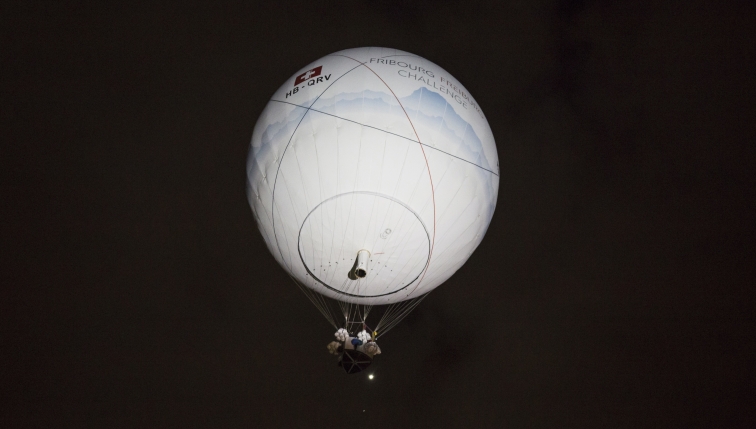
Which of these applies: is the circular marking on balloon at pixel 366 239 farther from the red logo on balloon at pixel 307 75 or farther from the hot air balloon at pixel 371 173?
the red logo on balloon at pixel 307 75

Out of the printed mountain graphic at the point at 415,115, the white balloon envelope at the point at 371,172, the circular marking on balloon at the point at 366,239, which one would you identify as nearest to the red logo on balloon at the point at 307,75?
the white balloon envelope at the point at 371,172

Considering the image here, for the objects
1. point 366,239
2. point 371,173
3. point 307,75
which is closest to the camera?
point 371,173

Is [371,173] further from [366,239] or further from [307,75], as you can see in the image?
[307,75]

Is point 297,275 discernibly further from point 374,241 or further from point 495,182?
point 495,182

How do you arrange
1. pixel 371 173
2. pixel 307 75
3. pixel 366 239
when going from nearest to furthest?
pixel 371 173, pixel 366 239, pixel 307 75

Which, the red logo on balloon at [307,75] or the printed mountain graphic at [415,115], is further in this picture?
the red logo on balloon at [307,75]

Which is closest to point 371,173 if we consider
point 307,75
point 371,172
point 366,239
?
point 371,172

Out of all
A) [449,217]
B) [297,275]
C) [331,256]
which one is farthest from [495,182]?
[297,275]
